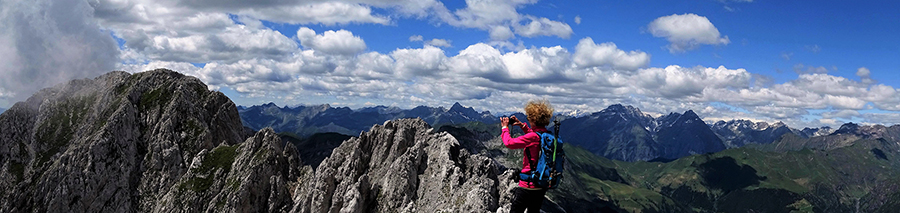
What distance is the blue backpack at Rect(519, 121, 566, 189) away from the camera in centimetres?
1897

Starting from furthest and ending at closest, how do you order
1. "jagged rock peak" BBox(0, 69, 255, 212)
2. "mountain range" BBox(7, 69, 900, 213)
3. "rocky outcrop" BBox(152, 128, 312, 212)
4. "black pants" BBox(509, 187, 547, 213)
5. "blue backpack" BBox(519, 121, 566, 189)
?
"jagged rock peak" BBox(0, 69, 255, 212) < "rocky outcrop" BBox(152, 128, 312, 212) < "mountain range" BBox(7, 69, 900, 213) < "black pants" BBox(509, 187, 547, 213) < "blue backpack" BBox(519, 121, 566, 189)

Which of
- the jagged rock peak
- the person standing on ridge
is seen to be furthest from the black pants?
the jagged rock peak

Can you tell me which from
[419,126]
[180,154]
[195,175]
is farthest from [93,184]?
[419,126]

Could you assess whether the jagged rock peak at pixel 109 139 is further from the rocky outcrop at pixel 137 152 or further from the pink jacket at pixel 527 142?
the pink jacket at pixel 527 142

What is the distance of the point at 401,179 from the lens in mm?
98062

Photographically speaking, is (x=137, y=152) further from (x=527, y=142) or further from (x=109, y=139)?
(x=527, y=142)

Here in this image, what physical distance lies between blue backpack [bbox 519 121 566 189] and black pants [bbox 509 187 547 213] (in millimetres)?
462

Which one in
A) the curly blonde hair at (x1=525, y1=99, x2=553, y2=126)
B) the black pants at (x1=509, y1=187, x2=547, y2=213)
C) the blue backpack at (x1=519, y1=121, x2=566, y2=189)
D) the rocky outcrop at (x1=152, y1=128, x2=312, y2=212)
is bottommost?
the rocky outcrop at (x1=152, y1=128, x2=312, y2=212)

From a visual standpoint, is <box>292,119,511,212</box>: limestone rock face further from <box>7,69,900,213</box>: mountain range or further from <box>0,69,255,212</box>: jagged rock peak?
<box>0,69,255,212</box>: jagged rock peak

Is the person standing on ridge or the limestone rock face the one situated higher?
the person standing on ridge

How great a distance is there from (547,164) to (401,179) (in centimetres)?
8079

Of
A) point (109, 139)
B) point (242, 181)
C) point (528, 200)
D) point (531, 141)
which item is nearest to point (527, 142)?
point (531, 141)

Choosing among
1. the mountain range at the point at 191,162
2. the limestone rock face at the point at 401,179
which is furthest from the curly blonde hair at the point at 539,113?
the limestone rock face at the point at 401,179

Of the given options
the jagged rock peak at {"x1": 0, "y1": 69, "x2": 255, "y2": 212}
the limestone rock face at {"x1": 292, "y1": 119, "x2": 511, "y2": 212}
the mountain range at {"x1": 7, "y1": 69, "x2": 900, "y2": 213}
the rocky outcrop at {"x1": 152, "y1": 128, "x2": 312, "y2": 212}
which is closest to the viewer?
the limestone rock face at {"x1": 292, "y1": 119, "x2": 511, "y2": 212}
